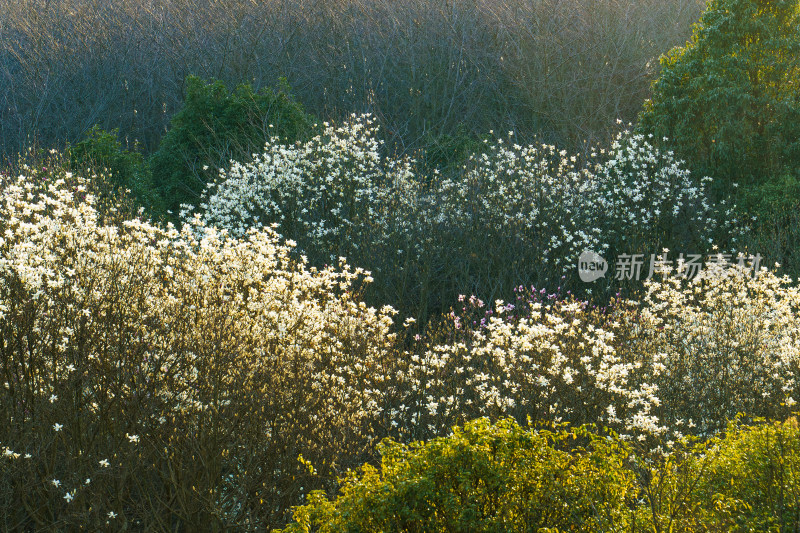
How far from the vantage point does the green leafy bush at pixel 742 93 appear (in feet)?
36.3

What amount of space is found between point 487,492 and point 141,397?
2000 mm

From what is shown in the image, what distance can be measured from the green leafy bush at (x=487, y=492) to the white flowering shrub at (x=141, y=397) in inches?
39.5

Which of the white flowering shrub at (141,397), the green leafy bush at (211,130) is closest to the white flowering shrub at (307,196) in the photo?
the green leafy bush at (211,130)

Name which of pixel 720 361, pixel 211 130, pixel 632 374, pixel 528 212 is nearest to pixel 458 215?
pixel 528 212

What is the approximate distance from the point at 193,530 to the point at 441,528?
5.32ft

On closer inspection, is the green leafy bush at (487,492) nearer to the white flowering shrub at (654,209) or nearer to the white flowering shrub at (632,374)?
the white flowering shrub at (632,374)

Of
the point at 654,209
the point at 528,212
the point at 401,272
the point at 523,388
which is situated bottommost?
the point at 523,388

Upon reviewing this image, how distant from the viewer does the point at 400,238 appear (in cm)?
941

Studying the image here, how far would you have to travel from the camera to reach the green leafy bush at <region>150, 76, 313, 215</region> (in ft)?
39.4

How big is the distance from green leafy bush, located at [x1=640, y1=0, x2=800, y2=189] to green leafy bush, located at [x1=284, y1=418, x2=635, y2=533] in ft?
29.2

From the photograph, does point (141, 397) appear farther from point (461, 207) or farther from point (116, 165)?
point (116, 165)

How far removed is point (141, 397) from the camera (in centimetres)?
423

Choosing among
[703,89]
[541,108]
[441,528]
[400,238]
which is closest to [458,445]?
[441,528]

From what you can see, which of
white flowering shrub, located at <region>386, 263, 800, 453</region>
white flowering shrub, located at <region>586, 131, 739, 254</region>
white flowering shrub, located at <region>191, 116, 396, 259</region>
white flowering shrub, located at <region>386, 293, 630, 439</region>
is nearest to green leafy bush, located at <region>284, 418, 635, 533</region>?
white flowering shrub, located at <region>386, 263, 800, 453</region>
